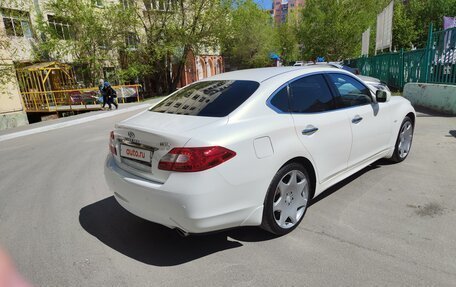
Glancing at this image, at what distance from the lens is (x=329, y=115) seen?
144 inches

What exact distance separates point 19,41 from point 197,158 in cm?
2377

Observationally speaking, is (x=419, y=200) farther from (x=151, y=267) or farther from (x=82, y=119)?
(x=82, y=119)

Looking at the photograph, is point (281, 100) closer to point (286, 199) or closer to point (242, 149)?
point (242, 149)

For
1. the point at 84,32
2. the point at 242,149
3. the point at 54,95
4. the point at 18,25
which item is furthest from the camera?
the point at 84,32

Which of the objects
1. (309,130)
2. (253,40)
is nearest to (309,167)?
(309,130)

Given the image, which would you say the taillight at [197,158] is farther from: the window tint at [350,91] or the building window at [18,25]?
the building window at [18,25]

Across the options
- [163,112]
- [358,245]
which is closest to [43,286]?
[163,112]

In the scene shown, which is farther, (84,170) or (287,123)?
(84,170)

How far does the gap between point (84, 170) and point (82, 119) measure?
8.19 m

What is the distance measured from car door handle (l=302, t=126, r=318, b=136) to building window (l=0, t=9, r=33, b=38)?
881 inches

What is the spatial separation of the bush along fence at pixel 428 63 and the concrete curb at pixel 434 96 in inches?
18.1

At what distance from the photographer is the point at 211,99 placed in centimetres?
339

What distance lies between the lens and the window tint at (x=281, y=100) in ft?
10.8

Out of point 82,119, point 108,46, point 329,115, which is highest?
point 108,46
